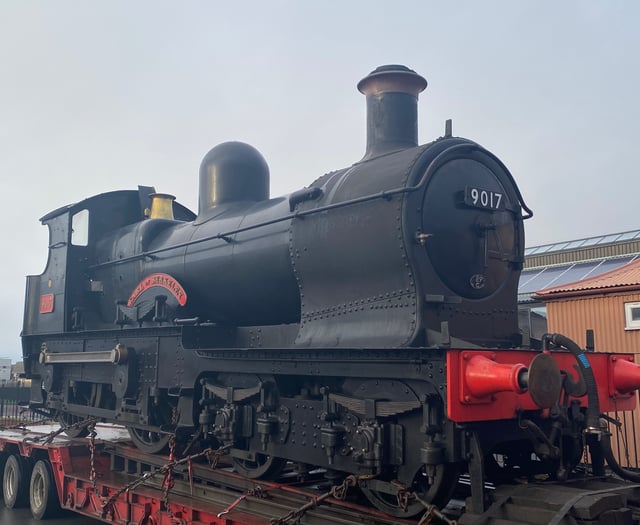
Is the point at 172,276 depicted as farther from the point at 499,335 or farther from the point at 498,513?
the point at 498,513

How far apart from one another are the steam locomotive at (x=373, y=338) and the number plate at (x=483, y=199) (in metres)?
0.02

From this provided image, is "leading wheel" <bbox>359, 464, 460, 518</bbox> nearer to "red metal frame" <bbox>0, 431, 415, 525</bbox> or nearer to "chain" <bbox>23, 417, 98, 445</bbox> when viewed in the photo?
"red metal frame" <bbox>0, 431, 415, 525</bbox>

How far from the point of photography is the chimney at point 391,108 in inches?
259

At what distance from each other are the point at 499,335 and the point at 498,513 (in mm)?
1867

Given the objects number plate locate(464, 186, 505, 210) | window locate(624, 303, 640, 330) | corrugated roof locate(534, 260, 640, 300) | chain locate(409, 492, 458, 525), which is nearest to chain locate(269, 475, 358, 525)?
chain locate(409, 492, 458, 525)

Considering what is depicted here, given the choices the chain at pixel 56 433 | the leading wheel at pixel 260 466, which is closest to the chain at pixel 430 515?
the leading wheel at pixel 260 466

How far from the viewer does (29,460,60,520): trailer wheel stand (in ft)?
29.7

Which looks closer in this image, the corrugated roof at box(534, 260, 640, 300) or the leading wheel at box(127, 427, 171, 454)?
the leading wheel at box(127, 427, 171, 454)

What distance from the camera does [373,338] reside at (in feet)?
18.5

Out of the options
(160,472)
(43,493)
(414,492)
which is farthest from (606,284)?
(43,493)

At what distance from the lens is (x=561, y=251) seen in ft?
93.5

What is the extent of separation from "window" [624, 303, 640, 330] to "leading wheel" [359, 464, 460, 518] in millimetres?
7258

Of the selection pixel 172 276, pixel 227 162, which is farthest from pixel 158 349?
pixel 227 162

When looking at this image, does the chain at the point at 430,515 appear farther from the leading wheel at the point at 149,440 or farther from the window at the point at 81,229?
the window at the point at 81,229
